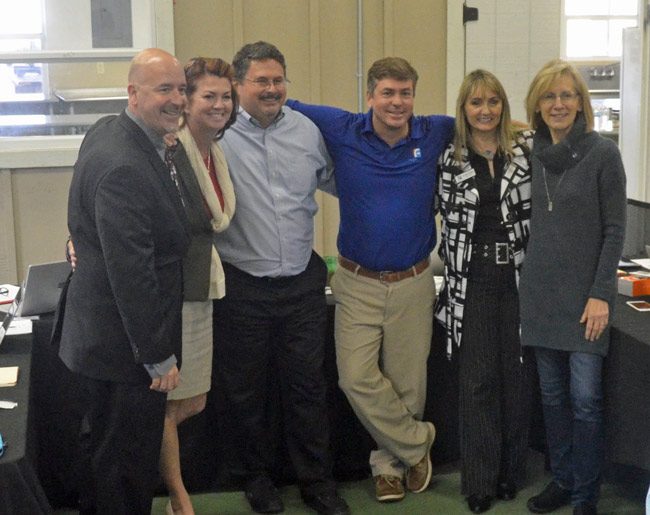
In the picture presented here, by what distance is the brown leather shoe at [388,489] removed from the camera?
335 centimetres

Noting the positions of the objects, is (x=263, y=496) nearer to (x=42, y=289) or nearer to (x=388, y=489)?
(x=388, y=489)

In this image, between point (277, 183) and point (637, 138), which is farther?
point (637, 138)

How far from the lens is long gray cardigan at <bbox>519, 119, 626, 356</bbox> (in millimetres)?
2852

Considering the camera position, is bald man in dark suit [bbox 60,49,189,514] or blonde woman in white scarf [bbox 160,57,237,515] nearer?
bald man in dark suit [bbox 60,49,189,514]

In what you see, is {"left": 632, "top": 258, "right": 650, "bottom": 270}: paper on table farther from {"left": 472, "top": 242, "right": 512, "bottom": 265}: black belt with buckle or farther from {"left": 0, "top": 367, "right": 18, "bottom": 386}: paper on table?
{"left": 0, "top": 367, "right": 18, "bottom": 386}: paper on table

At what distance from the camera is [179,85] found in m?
2.46

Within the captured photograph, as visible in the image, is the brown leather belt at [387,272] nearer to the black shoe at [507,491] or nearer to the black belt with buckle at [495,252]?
the black belt with buckle at [495,252]

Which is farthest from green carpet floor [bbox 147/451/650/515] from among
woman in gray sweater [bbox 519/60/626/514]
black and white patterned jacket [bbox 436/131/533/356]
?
black and white patterned jacket [bbox 436/131/533/356]

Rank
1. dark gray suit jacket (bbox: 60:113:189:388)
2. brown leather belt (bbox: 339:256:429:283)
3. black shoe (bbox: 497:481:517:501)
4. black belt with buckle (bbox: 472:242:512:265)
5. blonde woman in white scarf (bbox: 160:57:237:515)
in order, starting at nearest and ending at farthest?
1. dark gray suit jacket (bbox: 60:113:189:388)
2. blonde woman in white scarf (bbox: 160:57:237:515)
3. black belt with buckle (bbox: 472:242:512:265)
4. brown leather belt (bbox: 339:256:429:283)
5. black shoe (bbox: 497:481:517:501)

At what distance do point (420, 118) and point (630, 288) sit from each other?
97 centimetres

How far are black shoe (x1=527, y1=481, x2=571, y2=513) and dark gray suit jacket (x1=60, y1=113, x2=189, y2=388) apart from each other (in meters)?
1.43

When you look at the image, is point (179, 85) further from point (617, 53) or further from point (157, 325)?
point (617, 53)

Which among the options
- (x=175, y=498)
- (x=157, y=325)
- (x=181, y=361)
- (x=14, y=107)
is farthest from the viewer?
(x=14, y=107)

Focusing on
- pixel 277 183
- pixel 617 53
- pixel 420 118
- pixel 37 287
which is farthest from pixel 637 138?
pixel 617 53
